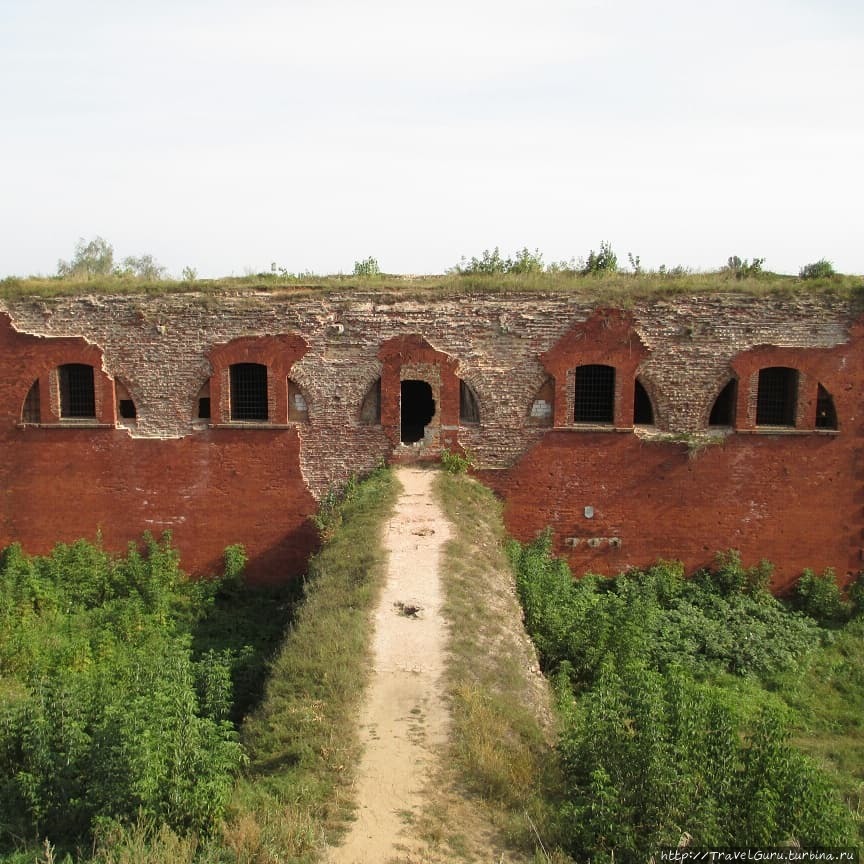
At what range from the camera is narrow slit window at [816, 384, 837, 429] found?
1183 cm

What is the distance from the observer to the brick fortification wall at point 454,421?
11.9 metres

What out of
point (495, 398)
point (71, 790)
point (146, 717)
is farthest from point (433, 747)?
point (495, 398)

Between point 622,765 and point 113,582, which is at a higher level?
point 622,765

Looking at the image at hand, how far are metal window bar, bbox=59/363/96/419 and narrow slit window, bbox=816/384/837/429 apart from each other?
38.0 feet

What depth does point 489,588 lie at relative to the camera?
8.62 meters

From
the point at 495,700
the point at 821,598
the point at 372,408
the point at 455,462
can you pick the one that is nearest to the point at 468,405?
the point at 455,462

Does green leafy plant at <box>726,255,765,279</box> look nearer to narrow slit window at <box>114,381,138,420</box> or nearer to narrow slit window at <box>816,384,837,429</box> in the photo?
narrow slit window at <box>816,384,837,429</box>

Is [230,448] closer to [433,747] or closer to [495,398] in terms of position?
[495,398]

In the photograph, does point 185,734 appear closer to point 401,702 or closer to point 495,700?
point 401,702

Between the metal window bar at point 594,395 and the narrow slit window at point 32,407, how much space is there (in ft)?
28.4

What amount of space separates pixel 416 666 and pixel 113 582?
7097 millimetres

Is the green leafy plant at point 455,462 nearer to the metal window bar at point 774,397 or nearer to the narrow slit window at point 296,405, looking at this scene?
the narrow slit window at point 296,405

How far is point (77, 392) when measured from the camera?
41.8ft

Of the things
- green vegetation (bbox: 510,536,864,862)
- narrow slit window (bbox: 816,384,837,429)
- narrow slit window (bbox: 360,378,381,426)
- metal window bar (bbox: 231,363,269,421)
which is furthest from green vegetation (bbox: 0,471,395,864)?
narrow slit window (bbox: 816,384,837,429)
